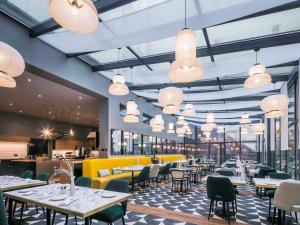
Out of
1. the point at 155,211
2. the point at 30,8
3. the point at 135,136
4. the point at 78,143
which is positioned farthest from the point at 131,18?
the point at 78,143

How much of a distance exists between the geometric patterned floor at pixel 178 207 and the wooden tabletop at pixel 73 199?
4.88 ft

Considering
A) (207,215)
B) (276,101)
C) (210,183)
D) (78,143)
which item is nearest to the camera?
(210,183)

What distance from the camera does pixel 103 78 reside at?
30.6 ft

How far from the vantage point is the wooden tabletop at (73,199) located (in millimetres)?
2605

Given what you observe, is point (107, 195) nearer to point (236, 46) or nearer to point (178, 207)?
point (178, 207)

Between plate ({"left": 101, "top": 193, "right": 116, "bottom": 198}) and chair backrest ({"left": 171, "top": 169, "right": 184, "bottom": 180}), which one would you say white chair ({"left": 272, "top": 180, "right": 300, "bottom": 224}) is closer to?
plate ({"left": 101, "top": 193, "right": 116, "bottom": 198})

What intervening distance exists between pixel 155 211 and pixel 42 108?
30.3 ft

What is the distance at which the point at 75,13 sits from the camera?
7.30ft

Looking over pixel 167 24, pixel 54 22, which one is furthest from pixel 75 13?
pixel 54 22

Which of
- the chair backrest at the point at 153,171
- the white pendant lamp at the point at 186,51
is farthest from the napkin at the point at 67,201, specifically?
the chair backrest at the point at 153,171

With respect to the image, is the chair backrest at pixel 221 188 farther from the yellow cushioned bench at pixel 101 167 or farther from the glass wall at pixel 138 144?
the glass wall at pixel 138 144

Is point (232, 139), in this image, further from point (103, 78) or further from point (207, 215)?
point (207, 215)

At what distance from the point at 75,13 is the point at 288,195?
14.1 feet

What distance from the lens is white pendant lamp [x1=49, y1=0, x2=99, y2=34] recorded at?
7.11ft
